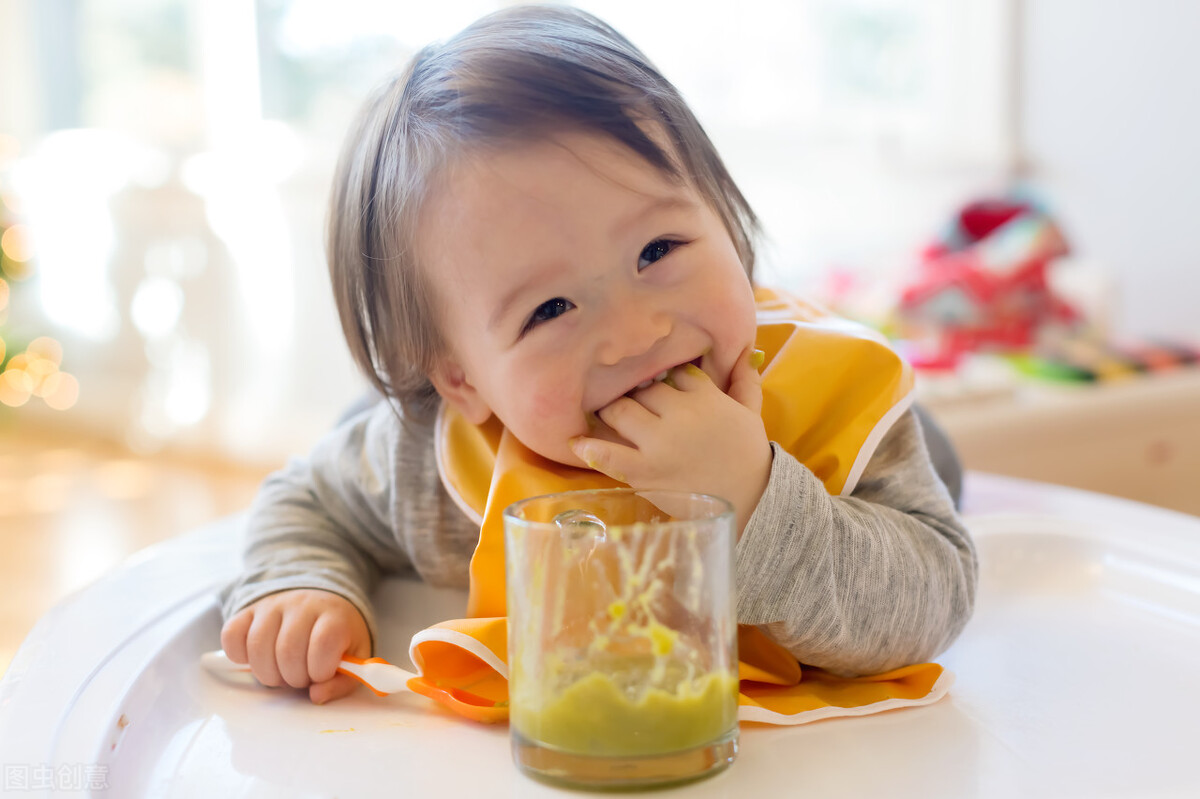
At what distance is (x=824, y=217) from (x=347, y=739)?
2.71m

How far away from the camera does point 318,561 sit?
76cm

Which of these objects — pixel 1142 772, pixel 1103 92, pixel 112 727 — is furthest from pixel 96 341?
pixel 1142 772

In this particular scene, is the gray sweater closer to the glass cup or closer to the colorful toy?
the glass cup

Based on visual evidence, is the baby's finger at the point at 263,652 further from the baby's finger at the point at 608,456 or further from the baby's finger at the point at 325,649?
the baby's finger at the point at 608,456

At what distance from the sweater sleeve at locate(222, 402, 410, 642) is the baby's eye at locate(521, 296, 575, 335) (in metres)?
0.21

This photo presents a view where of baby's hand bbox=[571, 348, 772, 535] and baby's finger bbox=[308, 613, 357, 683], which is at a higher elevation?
baby's hand bbox=[571, 348, 772, 535]

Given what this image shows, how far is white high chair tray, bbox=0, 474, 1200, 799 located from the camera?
50cm

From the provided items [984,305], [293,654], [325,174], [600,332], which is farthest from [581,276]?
[325,174]

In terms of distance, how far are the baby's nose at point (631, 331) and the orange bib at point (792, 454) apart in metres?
0.10

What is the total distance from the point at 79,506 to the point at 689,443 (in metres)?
2.47

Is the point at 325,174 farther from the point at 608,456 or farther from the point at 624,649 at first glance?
the point at 624,649

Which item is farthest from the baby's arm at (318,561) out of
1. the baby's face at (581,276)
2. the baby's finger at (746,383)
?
the baby's finger at (746,383)

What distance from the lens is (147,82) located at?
3299mm

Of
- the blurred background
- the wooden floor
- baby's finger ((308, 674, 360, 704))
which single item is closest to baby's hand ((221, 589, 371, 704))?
baby's finger ((308, 674, 360, 704))
